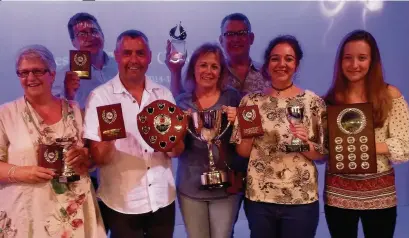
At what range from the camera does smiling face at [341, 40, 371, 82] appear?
2.26 meters

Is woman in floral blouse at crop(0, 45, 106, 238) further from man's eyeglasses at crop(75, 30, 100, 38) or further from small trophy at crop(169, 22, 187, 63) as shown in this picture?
small trophy at crop(169, 22, 187, 63)

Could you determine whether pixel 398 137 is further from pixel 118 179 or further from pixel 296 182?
pixel 118 179

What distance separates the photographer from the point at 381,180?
7.28ft

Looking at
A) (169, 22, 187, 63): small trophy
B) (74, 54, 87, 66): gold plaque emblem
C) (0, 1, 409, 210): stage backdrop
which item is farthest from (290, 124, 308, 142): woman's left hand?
(0, 1, 409, 210): stage backdrop

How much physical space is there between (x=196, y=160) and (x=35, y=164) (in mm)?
800

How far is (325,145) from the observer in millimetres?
2271

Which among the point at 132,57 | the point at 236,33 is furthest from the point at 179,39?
the point at 132,57

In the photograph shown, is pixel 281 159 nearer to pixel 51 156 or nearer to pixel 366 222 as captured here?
pixel 366 222

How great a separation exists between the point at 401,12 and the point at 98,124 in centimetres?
387

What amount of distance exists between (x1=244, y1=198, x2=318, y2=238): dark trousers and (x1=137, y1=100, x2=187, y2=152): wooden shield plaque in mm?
513

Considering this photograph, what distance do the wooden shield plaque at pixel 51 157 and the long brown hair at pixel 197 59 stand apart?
824 millimetres

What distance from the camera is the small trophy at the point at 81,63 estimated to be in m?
2.61

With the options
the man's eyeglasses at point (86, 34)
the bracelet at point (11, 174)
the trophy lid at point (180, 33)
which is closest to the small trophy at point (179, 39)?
the trophy lid at point (180, 33)

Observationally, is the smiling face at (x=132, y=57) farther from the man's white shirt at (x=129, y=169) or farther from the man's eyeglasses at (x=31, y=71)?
the man's eyeglasses at (x=31, y=71)
